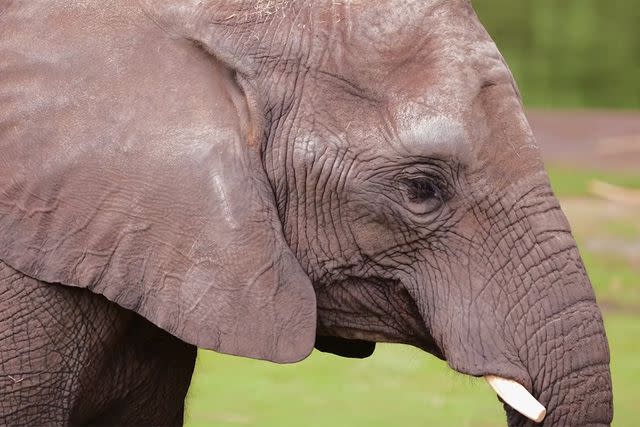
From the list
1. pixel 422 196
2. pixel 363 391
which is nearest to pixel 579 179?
pixel 363 391

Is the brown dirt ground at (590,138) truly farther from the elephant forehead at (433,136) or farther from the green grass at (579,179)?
the elephant forehead at (433,136)

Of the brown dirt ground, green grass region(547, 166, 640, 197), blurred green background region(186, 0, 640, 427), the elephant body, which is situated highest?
the elephant body

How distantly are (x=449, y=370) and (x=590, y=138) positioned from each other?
11.5m

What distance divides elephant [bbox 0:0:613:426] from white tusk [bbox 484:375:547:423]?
17mm

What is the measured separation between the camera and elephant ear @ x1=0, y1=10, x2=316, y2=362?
3299 millimetres

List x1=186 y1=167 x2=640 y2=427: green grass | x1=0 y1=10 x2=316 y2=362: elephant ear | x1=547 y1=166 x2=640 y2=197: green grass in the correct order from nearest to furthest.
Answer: x1=0 y1=10 x2=316 y2=362: elephant ear
x1=186 y1=167 x2=640 y2=427: green grass
x1=547 y1=166 x2=640 y2=197: green grass

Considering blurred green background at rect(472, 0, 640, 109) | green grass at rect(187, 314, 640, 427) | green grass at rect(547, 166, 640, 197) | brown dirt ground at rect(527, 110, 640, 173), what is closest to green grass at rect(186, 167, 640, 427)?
green grass at rect(187, 314, 640, 427)

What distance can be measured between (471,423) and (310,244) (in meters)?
→ 3.96

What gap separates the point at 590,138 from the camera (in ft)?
48.8

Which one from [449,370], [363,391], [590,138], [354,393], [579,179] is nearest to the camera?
[449,370]

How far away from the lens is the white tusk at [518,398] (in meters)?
3.17

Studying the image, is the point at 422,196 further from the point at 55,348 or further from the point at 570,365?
the point at 55,348

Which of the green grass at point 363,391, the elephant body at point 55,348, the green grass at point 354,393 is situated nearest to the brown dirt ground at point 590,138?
the green grass at point 363,391

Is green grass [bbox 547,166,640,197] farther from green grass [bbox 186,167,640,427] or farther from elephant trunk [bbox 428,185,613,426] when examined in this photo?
elephant trunk [bbox 428,185,613,426]
